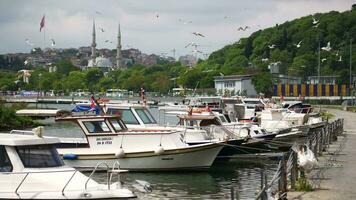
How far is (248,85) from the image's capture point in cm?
16975

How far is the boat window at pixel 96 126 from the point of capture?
1238 inches

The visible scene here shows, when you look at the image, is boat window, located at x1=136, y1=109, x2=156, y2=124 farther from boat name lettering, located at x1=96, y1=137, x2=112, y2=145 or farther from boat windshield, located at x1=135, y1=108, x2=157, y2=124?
boat name lettering, located at x1=96, y1=137, x2=112, y2=145

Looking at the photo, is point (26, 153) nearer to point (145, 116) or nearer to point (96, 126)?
point (96, 126)

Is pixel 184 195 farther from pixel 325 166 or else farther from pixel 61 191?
pixel 61 191

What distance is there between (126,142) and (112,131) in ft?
2.65

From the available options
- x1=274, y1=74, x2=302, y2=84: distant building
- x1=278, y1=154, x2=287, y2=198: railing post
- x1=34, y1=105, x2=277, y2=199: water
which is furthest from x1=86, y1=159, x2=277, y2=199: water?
x1=274, y1=74, x2=302, y2=84: distant building

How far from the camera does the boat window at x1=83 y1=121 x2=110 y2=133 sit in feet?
103

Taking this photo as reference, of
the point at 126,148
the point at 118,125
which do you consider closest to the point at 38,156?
the point at 126,148

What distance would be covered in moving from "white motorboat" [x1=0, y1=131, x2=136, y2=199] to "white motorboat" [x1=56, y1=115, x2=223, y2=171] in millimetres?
12026

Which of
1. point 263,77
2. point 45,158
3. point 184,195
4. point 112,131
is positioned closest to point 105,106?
Answer: point 112,131

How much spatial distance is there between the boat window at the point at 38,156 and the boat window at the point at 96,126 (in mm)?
12173

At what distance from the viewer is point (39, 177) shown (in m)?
18.0

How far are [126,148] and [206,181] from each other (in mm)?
3998

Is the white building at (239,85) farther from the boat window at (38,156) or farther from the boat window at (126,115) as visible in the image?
the boat window at (38,156)
